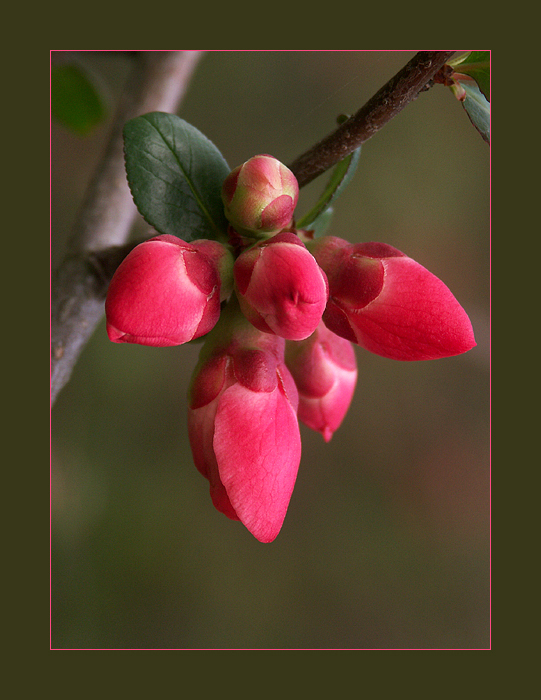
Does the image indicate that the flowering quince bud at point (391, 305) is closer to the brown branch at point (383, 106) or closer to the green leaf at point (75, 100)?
the brown branch at point (383, 106)

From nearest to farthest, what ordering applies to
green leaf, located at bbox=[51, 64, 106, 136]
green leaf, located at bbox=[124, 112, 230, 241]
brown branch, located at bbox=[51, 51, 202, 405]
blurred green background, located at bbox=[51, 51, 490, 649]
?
green leaf, located at bbox=[124, 112, 230, 241] → brown branch, located at bbox=[51, 51, 202, 405] → green leaf, located at bbox=[51, 64, 106, 136] → blurred green background, located at bbox=[51, 51, 490, 649]

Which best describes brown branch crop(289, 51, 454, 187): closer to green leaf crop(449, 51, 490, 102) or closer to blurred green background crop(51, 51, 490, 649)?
green leaf crop(449, 51, 490, 102)

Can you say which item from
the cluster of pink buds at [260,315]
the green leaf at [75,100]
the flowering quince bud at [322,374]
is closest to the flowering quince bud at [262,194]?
the cluster of pink buds at [260,315]

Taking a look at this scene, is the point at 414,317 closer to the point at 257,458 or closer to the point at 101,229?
the point at 257,458

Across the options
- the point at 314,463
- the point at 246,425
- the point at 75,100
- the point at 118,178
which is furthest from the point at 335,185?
the point at 314,463

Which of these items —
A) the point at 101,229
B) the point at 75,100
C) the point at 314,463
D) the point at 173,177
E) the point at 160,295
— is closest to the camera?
the point at 160,295

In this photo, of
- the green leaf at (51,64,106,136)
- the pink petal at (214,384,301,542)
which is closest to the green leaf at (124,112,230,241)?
the pink petal at (214,384,301,542)
